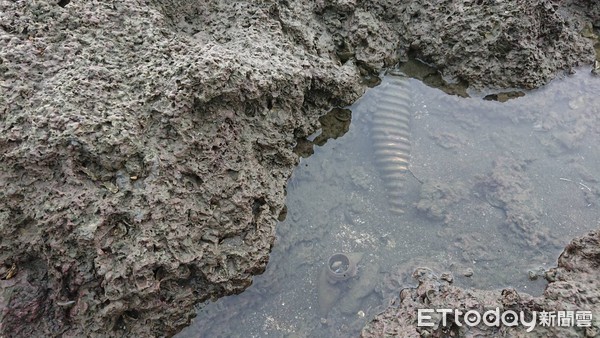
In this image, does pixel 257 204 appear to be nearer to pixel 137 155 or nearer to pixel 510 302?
pixel 137 155

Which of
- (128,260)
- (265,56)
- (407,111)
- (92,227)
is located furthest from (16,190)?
(407,111)

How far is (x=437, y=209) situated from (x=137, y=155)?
2.31m

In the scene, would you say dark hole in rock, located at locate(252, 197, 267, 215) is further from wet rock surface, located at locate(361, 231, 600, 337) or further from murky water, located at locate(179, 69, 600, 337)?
wet rock surface, located at locate(361, 231, 600, 337)

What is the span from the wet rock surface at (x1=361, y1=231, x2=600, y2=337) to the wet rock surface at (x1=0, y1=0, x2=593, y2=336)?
3.35 ft

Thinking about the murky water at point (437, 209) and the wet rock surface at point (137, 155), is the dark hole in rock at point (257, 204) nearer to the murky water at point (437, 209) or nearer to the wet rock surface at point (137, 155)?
the wet rock surface at point (137, 155)

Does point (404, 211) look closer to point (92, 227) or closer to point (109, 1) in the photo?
point (92, 227)

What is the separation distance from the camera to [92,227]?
286 centimetres

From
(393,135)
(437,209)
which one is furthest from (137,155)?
(437,209)

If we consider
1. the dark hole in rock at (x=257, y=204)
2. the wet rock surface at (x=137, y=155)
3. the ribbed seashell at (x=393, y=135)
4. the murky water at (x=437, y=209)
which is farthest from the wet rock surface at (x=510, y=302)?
the dark hole in rock at (x=257, y=204)

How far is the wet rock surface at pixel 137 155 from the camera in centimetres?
291

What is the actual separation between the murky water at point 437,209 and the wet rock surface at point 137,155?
27 cm

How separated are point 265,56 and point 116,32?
105 cm

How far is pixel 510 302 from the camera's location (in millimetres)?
2951

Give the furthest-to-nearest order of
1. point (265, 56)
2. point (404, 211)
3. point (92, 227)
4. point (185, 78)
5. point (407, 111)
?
point (407, 111) < point (404, 211) < point (265, 56) < point (185, 78) < point (92, 227)
